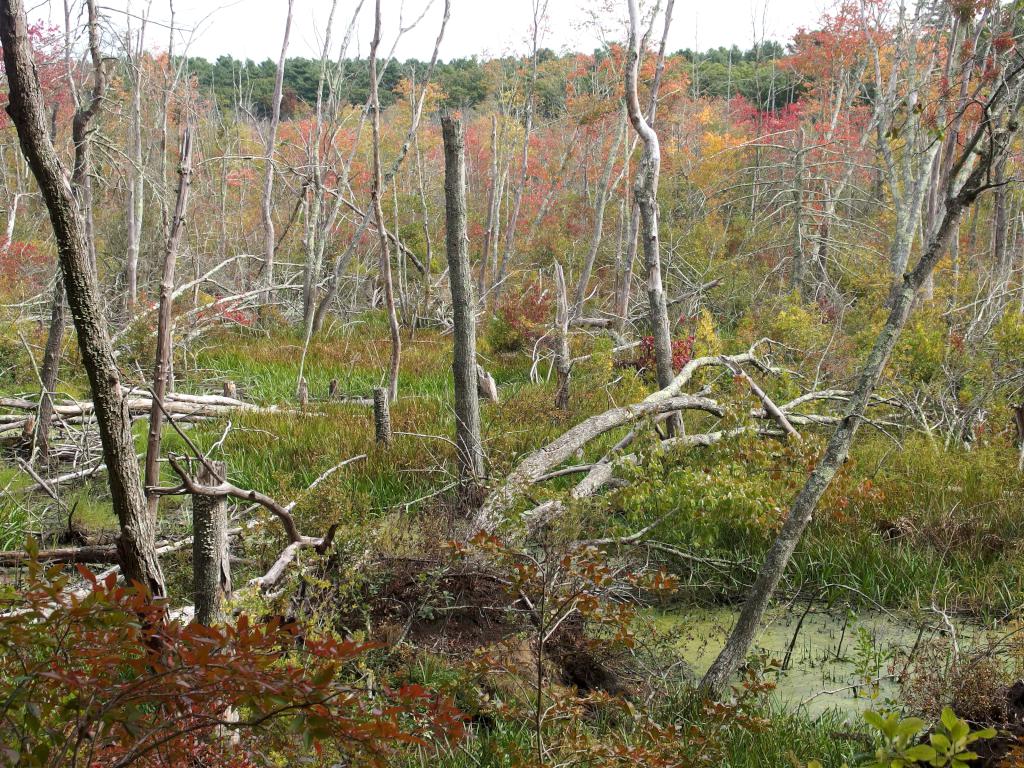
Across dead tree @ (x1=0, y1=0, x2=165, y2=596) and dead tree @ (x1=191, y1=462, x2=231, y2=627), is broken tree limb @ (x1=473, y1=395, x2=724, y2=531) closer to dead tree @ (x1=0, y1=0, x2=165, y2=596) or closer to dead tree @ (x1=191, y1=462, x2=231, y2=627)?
dead tree @ (x1=191, y1=462, x2=231, y2=627)

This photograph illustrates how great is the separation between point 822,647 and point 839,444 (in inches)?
61.6

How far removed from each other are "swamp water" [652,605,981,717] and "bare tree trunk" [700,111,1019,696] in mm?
274

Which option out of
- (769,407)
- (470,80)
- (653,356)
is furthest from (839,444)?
(470,80)

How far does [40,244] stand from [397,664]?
14420mm

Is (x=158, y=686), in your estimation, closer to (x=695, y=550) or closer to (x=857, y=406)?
(x=857, y=406)

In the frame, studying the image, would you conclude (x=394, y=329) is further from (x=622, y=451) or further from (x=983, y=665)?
(x=983, y=665)

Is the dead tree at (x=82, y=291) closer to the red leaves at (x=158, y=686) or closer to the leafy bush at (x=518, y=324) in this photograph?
the red leaves at (x=158, y=686)

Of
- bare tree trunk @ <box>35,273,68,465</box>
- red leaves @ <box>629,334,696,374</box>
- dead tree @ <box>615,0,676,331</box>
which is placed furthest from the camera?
red leaves @ <box>629,334,696,374</box>

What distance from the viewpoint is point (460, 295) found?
5117 mm

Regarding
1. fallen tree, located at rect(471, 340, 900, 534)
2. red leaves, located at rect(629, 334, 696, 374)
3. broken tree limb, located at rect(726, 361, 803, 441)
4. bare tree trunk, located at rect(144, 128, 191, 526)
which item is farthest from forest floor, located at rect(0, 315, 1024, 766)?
red leaves, located at rect(629, 334, 696, 374)

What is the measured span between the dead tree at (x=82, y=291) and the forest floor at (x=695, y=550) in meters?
0.86

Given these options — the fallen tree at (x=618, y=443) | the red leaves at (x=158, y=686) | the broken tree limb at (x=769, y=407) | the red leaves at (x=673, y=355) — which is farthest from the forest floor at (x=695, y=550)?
the red leaves at (x=673, y=355)

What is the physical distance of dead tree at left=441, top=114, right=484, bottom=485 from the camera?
5113 millimetres

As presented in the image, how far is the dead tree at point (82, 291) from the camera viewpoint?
2090mm
